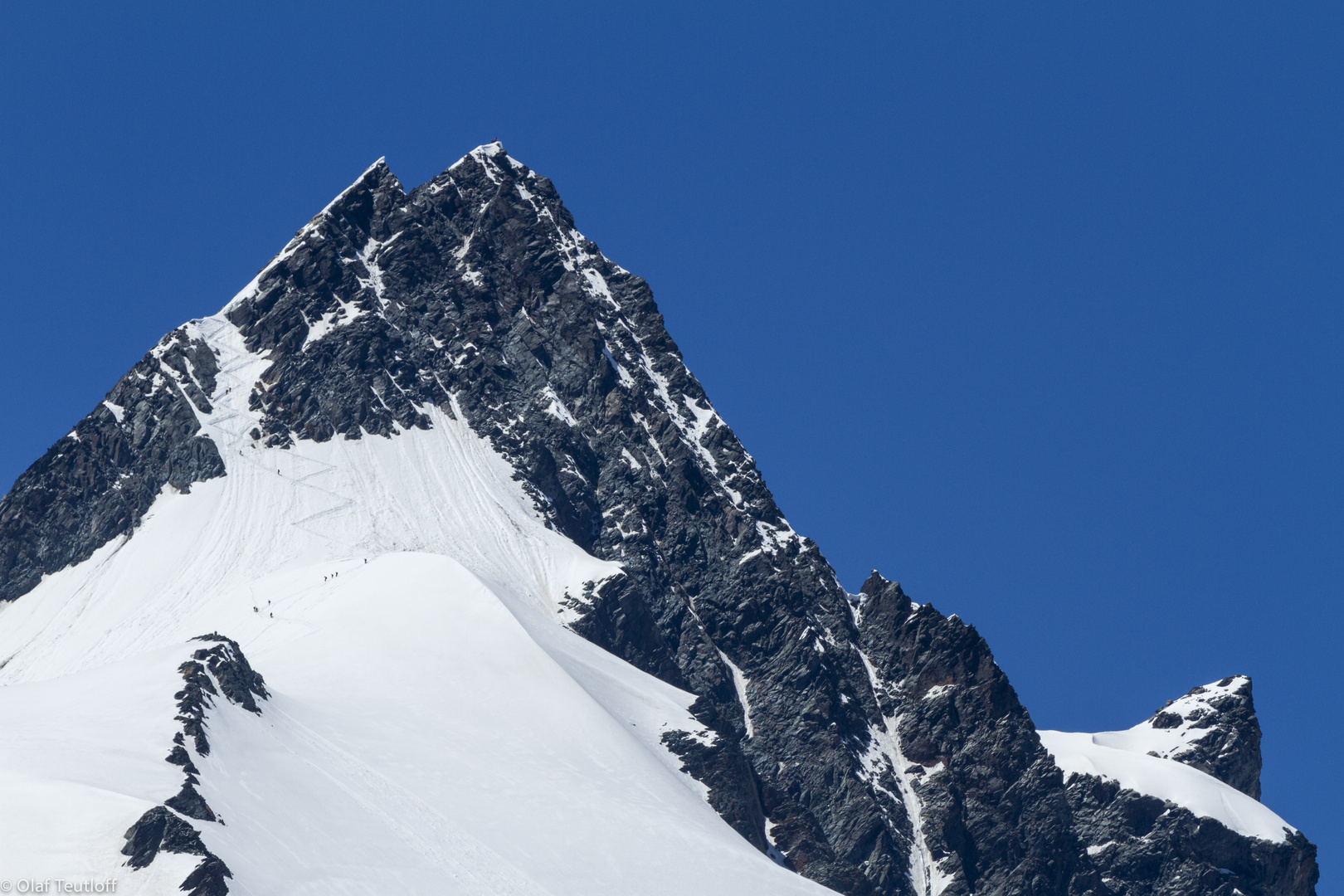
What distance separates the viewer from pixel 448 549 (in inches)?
7638

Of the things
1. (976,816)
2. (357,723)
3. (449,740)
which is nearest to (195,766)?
(357,723)

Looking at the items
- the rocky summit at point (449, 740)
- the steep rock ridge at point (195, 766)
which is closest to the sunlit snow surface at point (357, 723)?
A: the rocky summit at point (449, 740)

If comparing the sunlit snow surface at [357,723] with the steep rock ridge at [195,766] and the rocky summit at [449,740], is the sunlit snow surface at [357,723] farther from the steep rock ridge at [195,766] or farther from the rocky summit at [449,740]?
the steep rock ridge at [195,766]

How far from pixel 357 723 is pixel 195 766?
91.4ft

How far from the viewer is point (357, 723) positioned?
472ft

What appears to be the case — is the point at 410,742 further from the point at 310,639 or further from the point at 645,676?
the point at 645,676

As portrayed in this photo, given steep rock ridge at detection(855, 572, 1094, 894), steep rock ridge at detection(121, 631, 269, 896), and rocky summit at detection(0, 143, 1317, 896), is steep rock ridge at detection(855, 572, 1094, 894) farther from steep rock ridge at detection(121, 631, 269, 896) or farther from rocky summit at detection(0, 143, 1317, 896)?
steep rock ridge at detection(121, 631, 269, 896)

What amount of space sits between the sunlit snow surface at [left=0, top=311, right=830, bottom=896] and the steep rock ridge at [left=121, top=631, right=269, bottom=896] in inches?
30.5

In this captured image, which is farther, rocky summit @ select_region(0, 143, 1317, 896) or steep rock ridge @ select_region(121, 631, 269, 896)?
rocky summit @ select_region(0, 143, 1317, 896)

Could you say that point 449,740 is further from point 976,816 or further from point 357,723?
point 976,816

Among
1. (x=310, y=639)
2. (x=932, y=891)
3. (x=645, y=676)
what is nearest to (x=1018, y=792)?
(x=932, y=891)

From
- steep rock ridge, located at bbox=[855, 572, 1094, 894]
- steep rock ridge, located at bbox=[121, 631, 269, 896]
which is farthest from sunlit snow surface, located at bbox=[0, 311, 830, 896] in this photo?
steep rock ridge, located at bbox=[855, 572, 1094, 894]

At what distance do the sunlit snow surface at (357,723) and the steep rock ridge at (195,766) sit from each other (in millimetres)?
775

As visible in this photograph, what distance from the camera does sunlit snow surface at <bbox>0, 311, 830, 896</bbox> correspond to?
111 m
